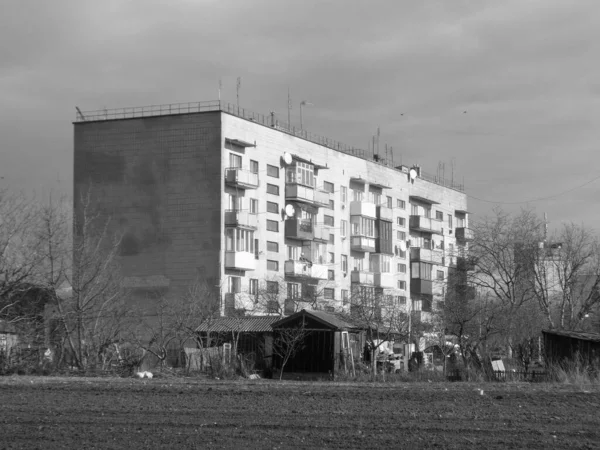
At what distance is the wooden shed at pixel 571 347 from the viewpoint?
3359cm

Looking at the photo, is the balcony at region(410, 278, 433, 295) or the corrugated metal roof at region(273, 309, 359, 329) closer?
the corrugated metal roof at region(273, 309, 359, 329)

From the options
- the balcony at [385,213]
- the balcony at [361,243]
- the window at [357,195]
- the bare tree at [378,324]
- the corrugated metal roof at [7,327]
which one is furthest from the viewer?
the balcony at [385,213]

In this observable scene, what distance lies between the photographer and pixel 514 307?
54312mm

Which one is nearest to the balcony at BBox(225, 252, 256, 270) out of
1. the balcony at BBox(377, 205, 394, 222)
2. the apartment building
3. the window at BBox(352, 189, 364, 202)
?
the apartment building

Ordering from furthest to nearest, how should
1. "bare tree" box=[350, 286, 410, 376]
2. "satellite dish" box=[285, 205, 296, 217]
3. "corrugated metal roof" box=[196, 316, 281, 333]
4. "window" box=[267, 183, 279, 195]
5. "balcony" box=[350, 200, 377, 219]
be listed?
"balcony" box=[350, 200, 377, 219] < "satellite dish" box=[285, 205, 296, 217] < "window" box=[267, 183, 279, 195] < "corrugated metal roof" box=[196, 316, 281, 333] < "bare tree" box=[350, 286, 410, 376]

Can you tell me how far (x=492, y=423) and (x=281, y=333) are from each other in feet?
84.9

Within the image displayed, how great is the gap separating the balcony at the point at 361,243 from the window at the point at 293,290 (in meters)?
12.2

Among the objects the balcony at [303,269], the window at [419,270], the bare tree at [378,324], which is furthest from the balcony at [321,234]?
the bare tree at [378,324]

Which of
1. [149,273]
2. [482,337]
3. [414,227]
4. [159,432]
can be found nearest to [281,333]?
[482,337]

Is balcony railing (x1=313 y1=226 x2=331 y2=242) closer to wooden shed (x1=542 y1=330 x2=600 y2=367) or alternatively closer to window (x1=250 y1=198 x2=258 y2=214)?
window (x1=250 y1=198 x2=258 y2=214)

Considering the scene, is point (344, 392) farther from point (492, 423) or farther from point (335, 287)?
point (335, 287)

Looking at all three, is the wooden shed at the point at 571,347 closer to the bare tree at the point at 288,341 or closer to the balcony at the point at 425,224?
the bare tree at the point at 288,341

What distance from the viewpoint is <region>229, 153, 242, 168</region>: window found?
213 ft

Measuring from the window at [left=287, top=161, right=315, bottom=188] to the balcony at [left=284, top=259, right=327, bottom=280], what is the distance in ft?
20.4
